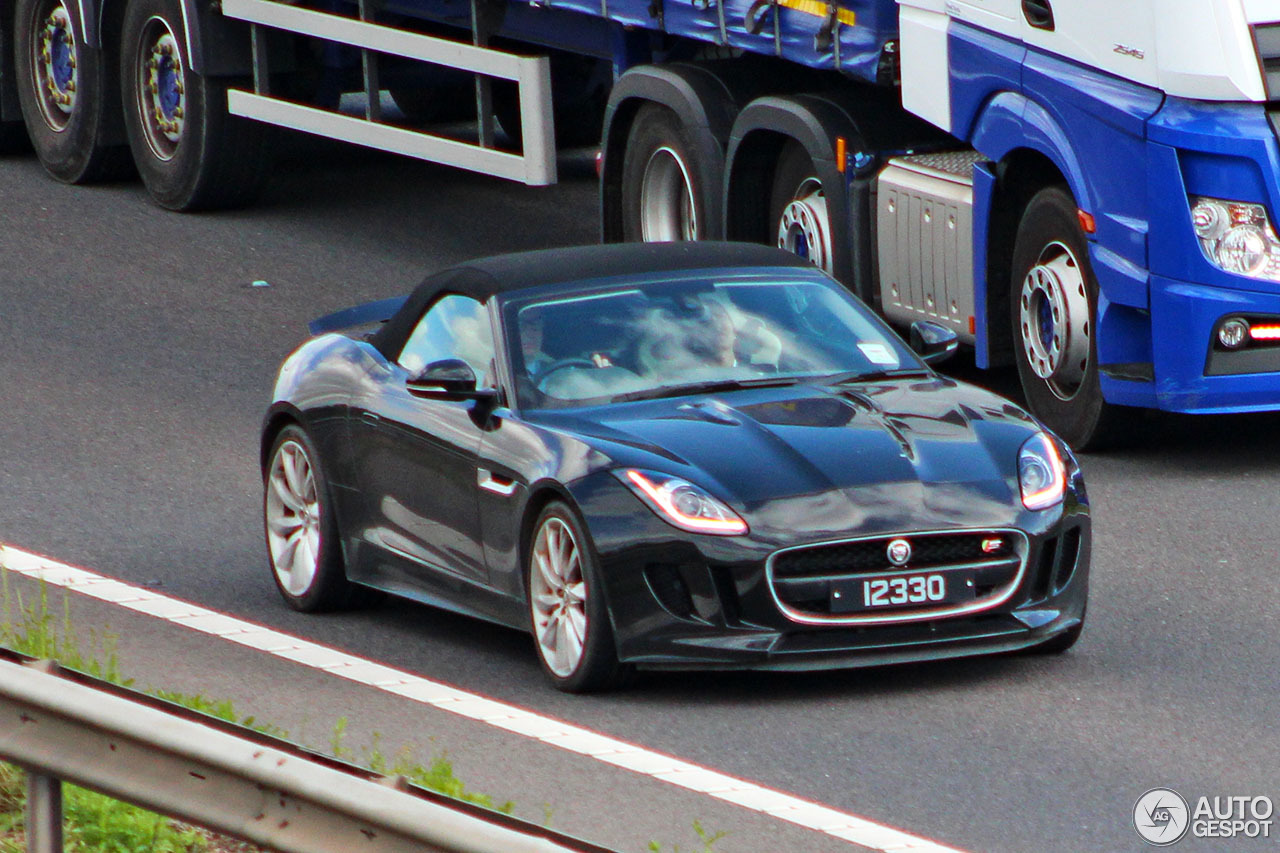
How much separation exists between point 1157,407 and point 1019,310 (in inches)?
44.1

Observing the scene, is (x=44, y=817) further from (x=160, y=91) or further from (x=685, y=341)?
(x=160, y=91)

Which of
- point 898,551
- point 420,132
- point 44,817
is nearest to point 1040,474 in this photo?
point 898,551

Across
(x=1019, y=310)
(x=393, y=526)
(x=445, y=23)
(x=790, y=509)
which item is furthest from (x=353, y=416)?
(x=445, y=23)

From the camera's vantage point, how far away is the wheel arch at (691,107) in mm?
13680

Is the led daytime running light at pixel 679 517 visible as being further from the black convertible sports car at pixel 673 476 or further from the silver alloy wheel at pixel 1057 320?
the silver alloy wheel at pixel 1057 320

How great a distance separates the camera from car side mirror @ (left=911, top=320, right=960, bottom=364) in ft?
29.4

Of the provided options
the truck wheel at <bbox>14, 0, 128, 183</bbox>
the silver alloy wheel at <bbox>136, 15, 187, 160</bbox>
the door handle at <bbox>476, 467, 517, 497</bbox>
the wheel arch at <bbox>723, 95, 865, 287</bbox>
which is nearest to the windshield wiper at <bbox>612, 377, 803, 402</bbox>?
the door handle at <bbox>476, 467, 517, 497</bbox>

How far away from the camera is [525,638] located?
8.93 meters

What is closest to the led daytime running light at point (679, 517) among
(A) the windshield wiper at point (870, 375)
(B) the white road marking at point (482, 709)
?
(B) the white road marking at point (482, 709)

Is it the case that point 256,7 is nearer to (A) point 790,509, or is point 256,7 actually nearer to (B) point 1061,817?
(A) point 790,509

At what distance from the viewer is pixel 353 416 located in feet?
30.0

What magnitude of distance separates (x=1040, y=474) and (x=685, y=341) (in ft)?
4.34

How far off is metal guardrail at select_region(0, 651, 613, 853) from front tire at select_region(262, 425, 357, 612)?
482cm

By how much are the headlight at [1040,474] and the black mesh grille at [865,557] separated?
27 centimetres
